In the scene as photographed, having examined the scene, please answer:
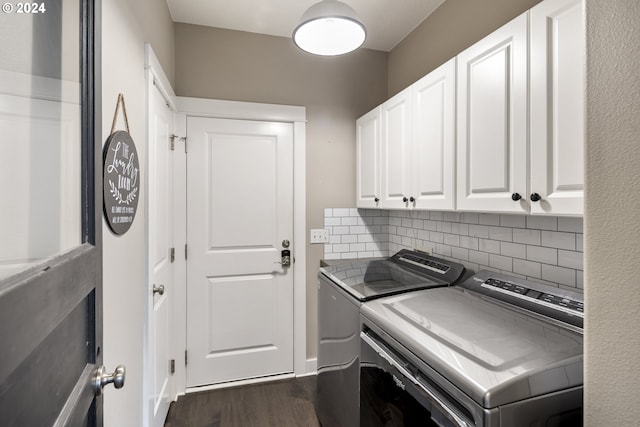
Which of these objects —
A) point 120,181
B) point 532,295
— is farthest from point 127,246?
point 532,295

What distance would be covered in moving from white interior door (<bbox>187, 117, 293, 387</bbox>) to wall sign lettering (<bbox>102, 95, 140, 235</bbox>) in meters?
1.02

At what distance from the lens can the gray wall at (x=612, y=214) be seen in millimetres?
531

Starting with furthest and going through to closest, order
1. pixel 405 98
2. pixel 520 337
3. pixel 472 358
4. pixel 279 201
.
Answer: pixel 279 201, pixel 405 98, pixel 520 337, pixel 472 358

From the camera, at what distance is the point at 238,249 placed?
2484 mm

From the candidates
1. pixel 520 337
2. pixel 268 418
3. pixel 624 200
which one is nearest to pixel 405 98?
pixel 520 337

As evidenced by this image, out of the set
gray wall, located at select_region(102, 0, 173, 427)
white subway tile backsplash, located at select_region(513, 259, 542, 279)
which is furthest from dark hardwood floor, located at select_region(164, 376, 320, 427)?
white subway tile backsplash, located at select_region(513, 259, 542, 279)

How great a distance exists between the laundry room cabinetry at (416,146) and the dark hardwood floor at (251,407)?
1.48 metres

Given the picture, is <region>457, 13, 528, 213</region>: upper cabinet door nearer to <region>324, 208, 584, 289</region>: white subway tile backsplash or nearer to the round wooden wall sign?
<region>324, 208, 584, 289</region>: white subway tile backsplash

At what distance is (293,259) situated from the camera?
2.59 metres

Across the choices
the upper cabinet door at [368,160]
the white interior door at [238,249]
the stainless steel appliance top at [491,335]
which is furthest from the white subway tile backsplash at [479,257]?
the white interior door at [238,249]

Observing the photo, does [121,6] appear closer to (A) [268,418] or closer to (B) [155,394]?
(B) [155,394]

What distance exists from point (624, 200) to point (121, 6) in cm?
157

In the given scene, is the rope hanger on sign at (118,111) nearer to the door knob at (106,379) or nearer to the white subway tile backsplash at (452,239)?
the door knob at (106,379)

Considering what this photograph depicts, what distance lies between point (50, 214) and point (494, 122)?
56.9 inches
